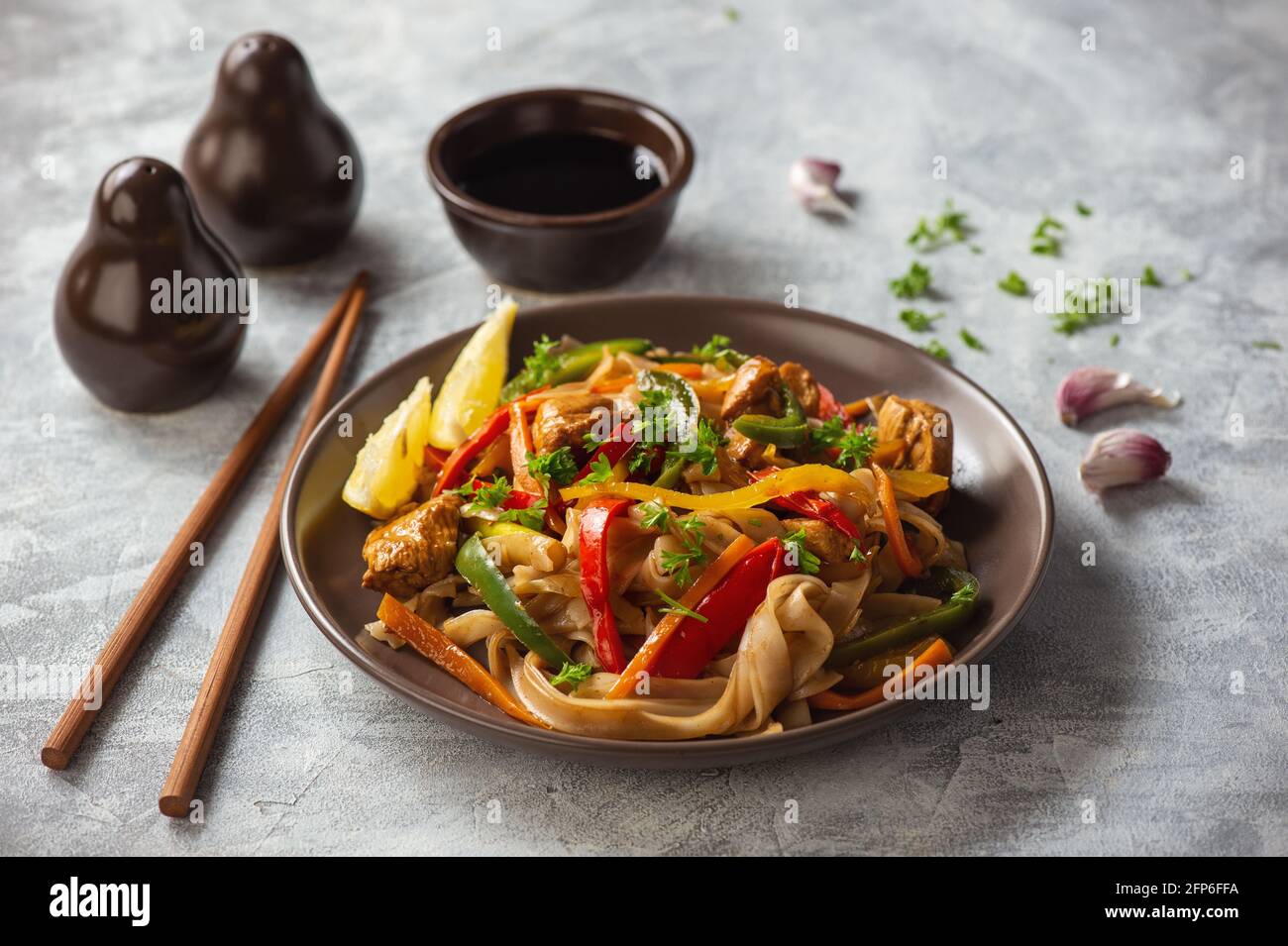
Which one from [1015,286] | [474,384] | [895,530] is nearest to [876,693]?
[895,530]

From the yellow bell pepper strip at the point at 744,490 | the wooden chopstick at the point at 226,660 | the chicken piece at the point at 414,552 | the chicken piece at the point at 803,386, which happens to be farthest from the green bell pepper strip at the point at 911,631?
the wooden chopstick at the point at 226,660

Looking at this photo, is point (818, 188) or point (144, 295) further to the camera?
point (818, 188)

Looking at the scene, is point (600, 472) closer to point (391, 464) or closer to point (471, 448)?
point (471, 448)

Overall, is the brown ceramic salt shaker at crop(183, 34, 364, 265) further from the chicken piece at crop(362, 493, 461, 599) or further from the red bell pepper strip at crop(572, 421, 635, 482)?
the red bell pepper strip at crop(572, 421, 635, 482)

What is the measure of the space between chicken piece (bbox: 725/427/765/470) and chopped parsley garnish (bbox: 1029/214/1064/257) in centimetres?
247

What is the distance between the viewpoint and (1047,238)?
18.6 ft

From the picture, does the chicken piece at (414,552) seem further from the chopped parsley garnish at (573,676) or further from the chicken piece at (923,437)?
the chicken piece at (923,437)

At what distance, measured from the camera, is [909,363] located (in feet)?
14.1

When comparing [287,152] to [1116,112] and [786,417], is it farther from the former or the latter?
[1116,112]

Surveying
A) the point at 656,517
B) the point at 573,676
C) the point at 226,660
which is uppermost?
the point at 656,517

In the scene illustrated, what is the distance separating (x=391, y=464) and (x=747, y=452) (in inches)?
41.5

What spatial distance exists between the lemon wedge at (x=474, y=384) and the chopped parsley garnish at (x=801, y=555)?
1149 millimetres

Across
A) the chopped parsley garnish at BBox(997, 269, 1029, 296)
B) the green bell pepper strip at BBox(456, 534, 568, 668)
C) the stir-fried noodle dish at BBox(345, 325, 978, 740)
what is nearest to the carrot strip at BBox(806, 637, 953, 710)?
the stir-fried noodle dish at BBox(345, 325, 978, 740)

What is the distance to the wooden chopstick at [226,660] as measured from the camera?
3238 millimetres
